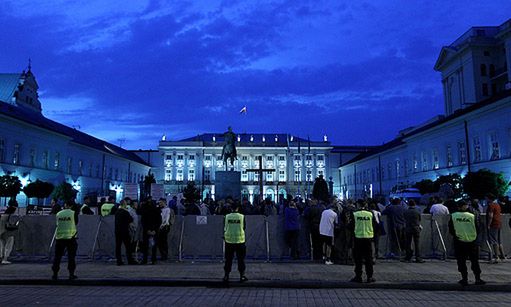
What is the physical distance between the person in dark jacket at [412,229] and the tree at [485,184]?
23.8 m

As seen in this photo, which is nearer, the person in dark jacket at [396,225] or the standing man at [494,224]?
the standing man at [494,224]

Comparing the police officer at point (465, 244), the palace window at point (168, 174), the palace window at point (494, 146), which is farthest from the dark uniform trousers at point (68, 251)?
the palace window at point (168, 174)

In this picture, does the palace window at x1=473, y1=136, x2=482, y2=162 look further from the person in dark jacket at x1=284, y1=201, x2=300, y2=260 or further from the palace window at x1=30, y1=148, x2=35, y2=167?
the palace window at x1=30, y1=148, x2=35, y2=167

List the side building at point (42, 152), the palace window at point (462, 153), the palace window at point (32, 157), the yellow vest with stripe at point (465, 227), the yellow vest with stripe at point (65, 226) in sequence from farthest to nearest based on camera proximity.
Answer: the palace window at point (32, 157), the palace window at point (462, 153), the side building at point (42, 152), the yellow vest with stripe at point (65, 226), the yellow vest with stripe at point (465, 227)

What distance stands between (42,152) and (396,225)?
5052 cm

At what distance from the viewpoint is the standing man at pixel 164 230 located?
48.1 ft

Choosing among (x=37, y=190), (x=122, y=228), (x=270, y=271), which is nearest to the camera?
(x=270, y=271)

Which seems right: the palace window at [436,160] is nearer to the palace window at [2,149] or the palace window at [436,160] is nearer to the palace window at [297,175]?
the palace window at [2,149]

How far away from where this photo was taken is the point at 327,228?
46.6 feet

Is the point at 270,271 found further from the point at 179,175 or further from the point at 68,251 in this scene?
the point at 179,175

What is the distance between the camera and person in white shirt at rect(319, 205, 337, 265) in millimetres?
14211

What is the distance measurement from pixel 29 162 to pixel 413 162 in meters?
49.4

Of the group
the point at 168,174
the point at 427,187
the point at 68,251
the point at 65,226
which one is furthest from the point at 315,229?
the point at 168,174

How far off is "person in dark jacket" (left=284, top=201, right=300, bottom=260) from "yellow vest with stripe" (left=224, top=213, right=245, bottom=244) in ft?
14.4
